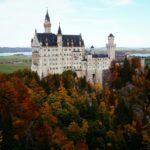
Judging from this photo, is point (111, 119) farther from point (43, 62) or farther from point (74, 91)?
point (43, 62)

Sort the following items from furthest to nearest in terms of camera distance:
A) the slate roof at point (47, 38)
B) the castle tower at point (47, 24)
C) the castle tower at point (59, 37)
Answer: the castle tower at point (47, 24) < the castle tower at point (59, 37) < the slate roof at point (47, 38)

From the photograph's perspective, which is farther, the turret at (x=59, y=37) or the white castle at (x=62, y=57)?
the turret at (x=59, y=37)

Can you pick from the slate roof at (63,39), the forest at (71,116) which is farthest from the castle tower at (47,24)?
the forest at (71,116)

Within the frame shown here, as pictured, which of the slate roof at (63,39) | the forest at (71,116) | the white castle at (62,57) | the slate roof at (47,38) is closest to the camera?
the forest at (71,116)

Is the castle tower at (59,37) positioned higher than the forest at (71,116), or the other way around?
the castle tower at (59,37)

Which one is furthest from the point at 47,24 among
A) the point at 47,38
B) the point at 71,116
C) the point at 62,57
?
the point at 71,116

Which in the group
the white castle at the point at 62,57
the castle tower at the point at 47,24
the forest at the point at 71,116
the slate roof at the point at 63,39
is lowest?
the forest at the point at 71,116

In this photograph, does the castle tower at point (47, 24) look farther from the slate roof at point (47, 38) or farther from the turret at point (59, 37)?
the turret at point (59, 37)

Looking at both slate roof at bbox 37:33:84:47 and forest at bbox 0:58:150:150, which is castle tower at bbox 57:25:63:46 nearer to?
slate roof at bbox 37:33:84:47
